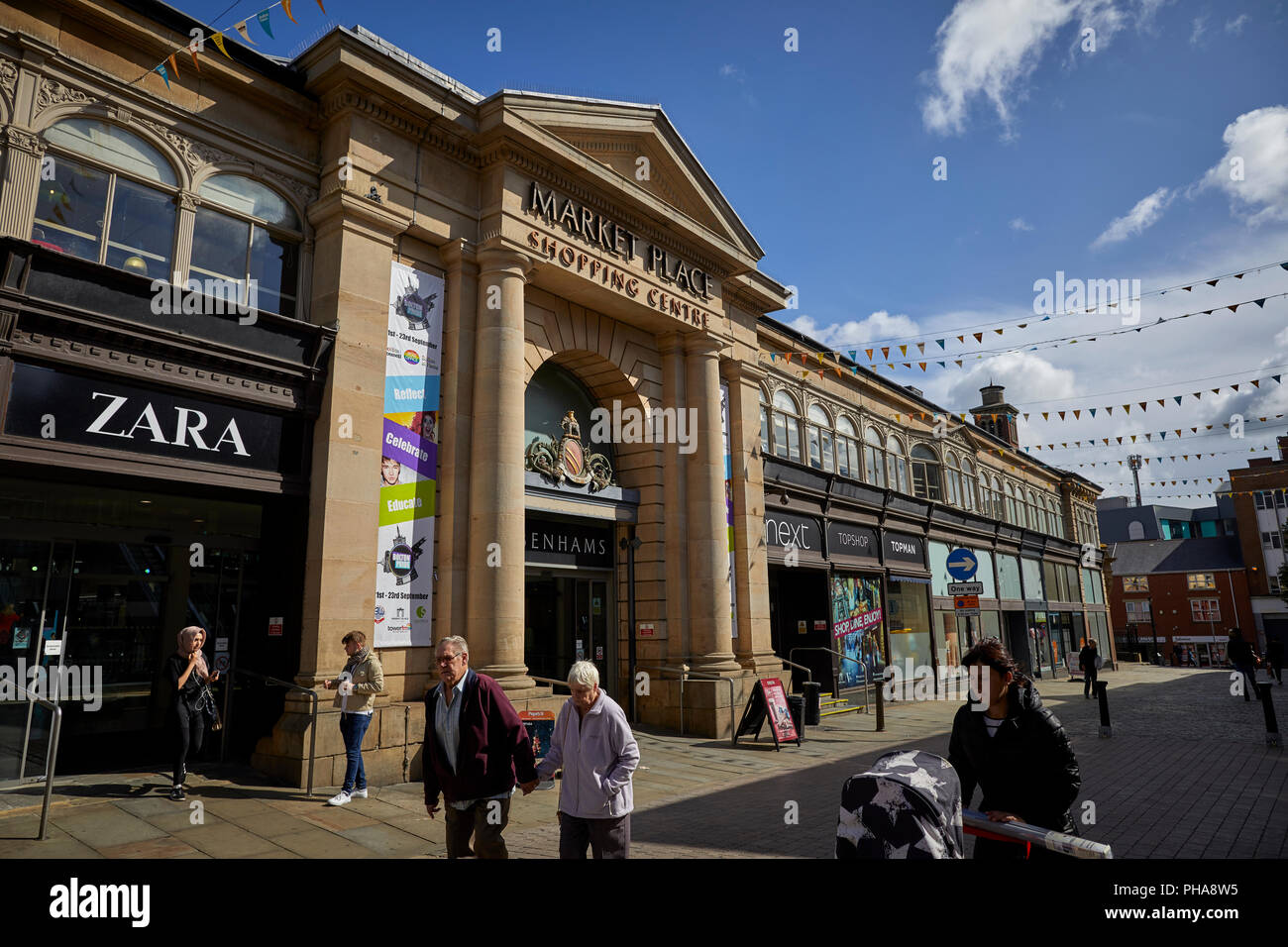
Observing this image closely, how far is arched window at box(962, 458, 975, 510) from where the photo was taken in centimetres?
3170

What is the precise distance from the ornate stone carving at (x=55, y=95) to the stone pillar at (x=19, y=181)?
0.46 m

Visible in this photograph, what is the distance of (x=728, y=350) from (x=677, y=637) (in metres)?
6.50

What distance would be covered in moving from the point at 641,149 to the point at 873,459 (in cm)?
1401

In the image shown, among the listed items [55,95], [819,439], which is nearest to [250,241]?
[55,95]

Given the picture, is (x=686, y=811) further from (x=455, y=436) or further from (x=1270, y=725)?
(x=1270, y=725)

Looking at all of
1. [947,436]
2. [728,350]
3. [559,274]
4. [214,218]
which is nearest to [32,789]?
[214,218]

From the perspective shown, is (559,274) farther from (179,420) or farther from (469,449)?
(179,420)

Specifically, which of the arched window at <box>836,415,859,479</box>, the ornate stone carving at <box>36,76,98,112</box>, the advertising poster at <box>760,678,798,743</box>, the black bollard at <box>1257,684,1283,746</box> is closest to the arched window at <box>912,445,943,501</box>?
the arched window at <box>836,415,859,479</box>

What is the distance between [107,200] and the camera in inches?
367

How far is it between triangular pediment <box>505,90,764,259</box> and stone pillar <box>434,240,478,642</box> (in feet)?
9.58

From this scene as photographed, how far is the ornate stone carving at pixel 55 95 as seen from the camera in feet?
28.9
